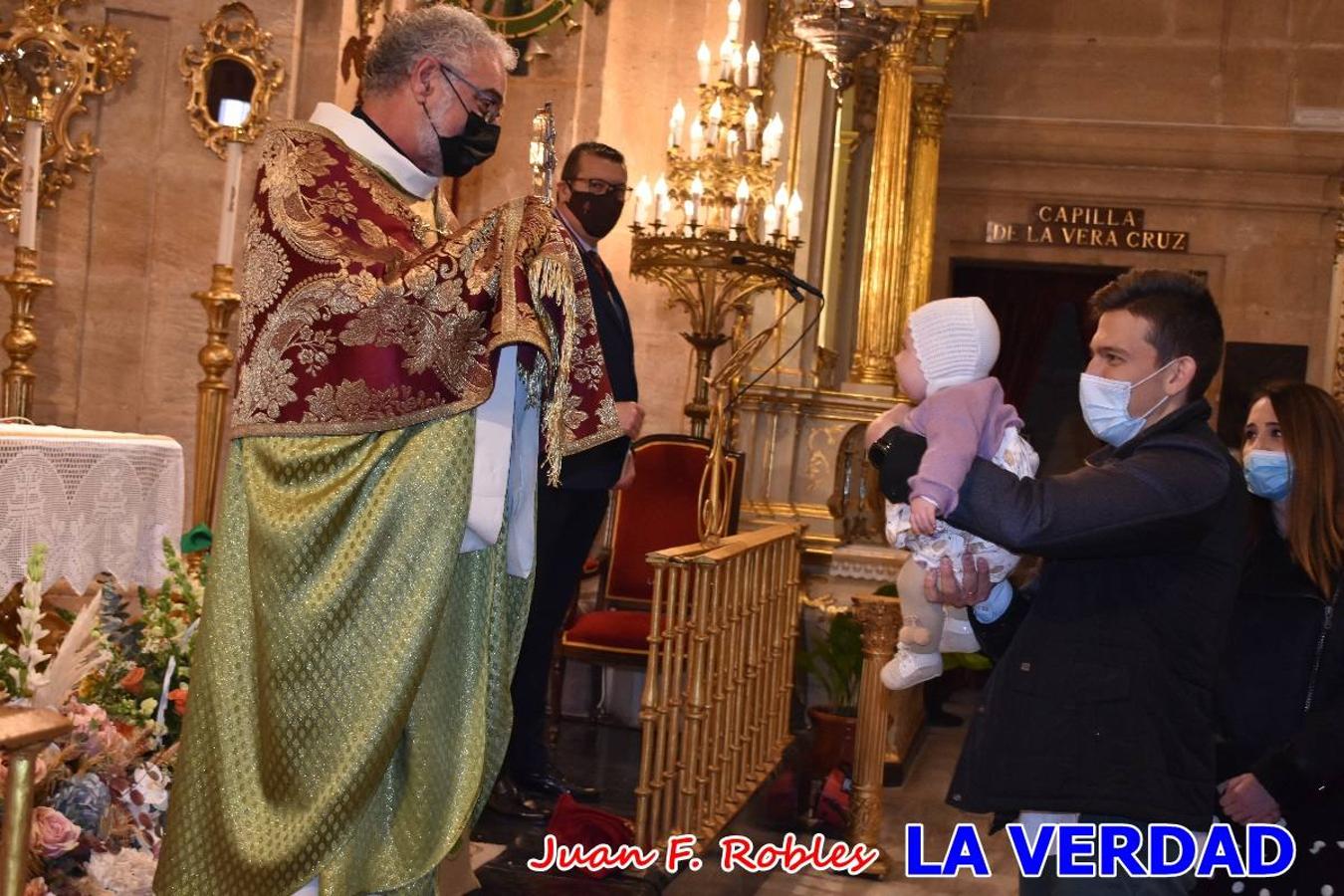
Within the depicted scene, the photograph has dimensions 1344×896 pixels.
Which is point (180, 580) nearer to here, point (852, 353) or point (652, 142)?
point (652, 142)

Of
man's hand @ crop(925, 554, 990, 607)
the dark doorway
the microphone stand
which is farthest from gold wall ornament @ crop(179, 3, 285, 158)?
the dark doorway

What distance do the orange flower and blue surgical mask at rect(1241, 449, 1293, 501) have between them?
2321mm

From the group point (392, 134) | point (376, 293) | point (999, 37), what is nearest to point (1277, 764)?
point (376, 293)

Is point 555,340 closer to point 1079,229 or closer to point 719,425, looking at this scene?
point 719,425

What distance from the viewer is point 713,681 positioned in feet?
14.6

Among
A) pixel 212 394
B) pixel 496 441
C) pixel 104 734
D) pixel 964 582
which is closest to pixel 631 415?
pixel 496 441

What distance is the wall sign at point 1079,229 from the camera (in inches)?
438

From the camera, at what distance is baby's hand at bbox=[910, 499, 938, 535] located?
2.25 m

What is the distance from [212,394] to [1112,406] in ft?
12.3

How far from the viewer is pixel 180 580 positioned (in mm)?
3633

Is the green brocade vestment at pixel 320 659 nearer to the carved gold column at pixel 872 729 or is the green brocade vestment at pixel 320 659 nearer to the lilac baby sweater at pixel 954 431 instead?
the lilac baby sweater at pixel 954 431

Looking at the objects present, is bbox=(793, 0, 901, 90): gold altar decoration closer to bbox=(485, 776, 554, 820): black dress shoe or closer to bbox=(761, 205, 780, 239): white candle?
bbox=(761, 205, 780, 239): white candle

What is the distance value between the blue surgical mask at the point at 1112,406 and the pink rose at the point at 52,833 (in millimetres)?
1873

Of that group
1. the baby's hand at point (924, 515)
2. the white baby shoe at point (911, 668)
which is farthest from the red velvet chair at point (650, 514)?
the baby's hand at point (924, 515)
